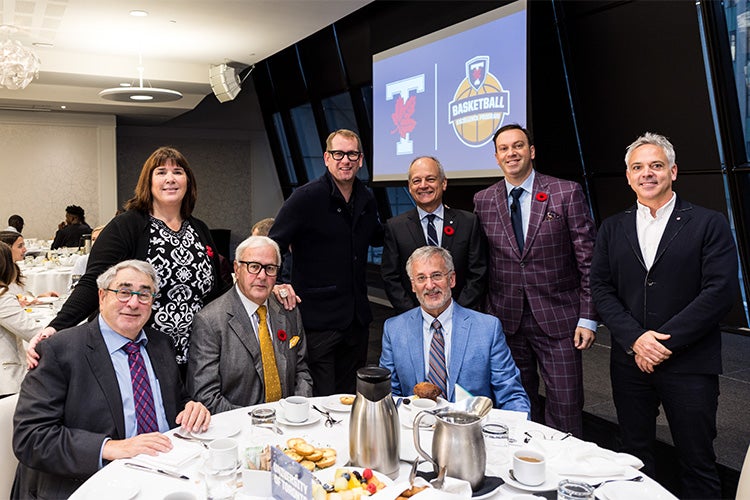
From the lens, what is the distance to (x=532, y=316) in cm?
279

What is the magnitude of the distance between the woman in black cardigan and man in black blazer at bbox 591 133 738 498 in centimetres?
179

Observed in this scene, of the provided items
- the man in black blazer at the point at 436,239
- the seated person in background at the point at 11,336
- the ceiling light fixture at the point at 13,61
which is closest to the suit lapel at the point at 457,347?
the man in black blazer at the point at 436,239

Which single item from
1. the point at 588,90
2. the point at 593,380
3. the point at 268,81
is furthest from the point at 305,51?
the point at 593,380

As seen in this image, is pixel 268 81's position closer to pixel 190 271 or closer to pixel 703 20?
pixel 703 20

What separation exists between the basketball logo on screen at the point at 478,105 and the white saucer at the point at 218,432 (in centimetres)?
424

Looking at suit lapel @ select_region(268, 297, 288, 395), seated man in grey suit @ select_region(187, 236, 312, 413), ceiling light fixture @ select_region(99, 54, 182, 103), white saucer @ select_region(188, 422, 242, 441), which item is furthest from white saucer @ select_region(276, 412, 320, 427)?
ceiling light fixture @ select_region(99, 54, 182, 103)

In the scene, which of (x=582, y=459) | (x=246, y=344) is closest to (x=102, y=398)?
(x=246, y=344)

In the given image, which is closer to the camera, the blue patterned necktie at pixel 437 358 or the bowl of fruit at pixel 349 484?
the bowl of fruit at pixel 349 484

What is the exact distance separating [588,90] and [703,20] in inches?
42.7

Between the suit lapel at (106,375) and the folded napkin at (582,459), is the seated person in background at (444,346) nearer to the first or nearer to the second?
the folded napkin at (582,459)

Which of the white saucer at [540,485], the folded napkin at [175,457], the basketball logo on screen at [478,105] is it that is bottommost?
the white saucer at [540,485]

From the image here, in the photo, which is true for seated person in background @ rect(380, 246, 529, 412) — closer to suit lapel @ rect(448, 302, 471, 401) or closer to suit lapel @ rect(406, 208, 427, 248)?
suit lapel @ rect(448, 302, 471, 401)

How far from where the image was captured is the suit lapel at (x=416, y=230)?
2.92 m

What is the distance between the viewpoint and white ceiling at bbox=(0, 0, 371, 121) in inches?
227
